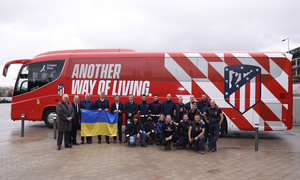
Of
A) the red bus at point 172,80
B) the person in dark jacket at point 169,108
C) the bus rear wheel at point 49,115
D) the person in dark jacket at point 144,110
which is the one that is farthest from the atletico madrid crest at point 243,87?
the bus rear wheel at point 49,115

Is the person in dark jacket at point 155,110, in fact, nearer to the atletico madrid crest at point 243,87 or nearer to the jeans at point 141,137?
the jeans at point 141,137

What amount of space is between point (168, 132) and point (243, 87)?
364 cm

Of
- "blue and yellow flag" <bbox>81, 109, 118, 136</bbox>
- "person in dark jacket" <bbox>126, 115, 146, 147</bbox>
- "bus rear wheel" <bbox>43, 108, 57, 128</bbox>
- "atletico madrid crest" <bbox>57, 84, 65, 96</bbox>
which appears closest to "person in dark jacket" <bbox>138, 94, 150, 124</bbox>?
"person in dark jacket" <bbox>126, 115, 146, 147</bbox>

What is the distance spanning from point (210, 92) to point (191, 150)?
110 inches

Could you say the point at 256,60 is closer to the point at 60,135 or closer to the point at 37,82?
the point at 60,135

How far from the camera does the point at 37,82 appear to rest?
33.4 ft

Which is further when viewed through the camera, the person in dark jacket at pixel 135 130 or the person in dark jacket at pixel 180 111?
the person in dark jacket at pixel 180 111

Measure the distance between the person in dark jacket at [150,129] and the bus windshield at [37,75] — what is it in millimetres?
4887

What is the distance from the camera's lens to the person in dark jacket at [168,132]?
22.7 ft

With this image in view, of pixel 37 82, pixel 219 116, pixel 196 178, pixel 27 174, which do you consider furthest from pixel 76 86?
pixel 196 178

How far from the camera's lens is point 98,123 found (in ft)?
26.1

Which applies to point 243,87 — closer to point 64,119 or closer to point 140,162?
point 140,162

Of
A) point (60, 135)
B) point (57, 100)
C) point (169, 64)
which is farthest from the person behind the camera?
point (57, 100)

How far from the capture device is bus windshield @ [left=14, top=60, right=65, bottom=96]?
10031mm
